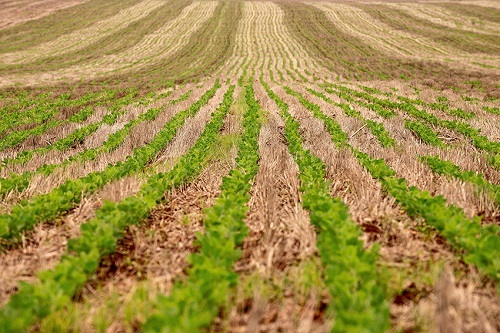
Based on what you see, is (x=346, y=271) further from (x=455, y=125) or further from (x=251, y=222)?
(x=455, y=125)

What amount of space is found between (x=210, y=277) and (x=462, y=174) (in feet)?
12.9

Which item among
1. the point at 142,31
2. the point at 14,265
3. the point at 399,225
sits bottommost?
the point at 399,225

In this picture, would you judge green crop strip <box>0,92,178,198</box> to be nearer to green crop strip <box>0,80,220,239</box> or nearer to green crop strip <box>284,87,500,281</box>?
green crop strip <box>0,80,220,239</box>

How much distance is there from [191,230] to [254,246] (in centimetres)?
82

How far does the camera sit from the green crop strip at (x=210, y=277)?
1.84 meters

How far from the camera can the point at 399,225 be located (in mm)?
3467

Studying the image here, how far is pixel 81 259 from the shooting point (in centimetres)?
254

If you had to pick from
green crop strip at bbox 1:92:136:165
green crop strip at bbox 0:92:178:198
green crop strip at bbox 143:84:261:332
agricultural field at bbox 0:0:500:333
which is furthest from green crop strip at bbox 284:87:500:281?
green crop strip at bbox 1:92:136:165

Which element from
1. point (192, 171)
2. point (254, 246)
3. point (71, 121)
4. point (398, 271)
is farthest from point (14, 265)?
point (71, 121)

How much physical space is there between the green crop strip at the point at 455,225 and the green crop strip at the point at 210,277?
1.88 m

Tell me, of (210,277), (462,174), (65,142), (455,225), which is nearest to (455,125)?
(462,174)

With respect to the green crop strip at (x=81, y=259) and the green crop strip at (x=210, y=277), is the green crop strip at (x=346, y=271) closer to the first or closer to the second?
the green crop strip at (x=210, y=277)

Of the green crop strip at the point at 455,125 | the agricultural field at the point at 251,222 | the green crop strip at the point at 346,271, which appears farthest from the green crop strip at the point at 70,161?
the green crop strip at the point at 455,125

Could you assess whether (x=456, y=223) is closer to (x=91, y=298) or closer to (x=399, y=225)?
(x=399, y=225)
